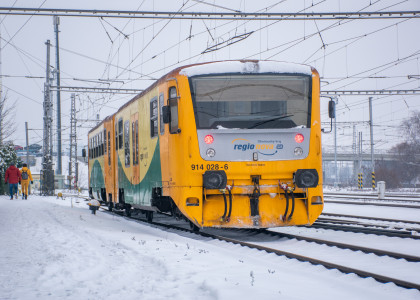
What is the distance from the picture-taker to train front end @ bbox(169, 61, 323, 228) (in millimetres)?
9680

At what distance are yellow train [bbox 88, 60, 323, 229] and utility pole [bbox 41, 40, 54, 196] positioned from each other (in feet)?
71.6

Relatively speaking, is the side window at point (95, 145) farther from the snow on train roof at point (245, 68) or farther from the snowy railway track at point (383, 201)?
the snow on train roof at point (245, 68)

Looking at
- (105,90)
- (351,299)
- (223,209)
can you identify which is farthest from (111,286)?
(105,90)

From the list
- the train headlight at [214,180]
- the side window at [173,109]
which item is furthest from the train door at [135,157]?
the train headlight at [214,180]

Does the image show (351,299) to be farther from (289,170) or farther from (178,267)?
(289,170)

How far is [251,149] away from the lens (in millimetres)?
9836

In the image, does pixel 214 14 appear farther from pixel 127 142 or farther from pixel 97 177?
pixel 97 177

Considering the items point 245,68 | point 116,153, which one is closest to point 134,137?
point 116,153

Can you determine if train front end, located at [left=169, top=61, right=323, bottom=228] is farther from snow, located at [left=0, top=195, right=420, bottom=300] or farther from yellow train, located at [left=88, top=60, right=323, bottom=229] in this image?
snow, located at [left=0, top=195, right=420, bottom=300]

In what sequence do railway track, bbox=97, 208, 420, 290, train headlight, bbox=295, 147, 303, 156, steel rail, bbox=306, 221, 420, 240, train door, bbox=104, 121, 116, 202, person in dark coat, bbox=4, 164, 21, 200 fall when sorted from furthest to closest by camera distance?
person in dark coat, bbox=4, 164, 21, 200, train door, bbox=104, 121, 116, 202, train headlight, bbox=295, 147, 303, 156, steel rail, bbox=306, 221, 420, 240, railway track, bbox=97, 208, 420, 290

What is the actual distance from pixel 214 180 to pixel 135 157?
15.8 feet

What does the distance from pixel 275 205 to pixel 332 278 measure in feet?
11.7

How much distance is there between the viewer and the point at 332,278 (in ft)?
20.6

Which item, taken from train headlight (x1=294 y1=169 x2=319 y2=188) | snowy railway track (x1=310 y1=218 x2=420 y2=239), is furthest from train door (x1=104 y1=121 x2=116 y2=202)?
train headlight (x1=294 y1=169 x2=319 y2=188)
